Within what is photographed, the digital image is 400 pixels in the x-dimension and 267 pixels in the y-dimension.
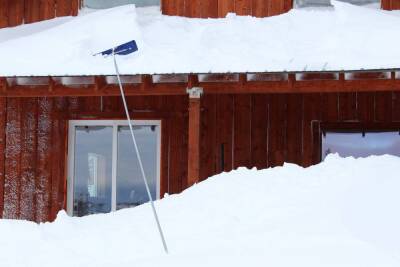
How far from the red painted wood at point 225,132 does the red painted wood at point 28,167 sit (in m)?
3.19

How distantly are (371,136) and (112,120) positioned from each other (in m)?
4.66

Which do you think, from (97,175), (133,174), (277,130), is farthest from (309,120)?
(97,175)

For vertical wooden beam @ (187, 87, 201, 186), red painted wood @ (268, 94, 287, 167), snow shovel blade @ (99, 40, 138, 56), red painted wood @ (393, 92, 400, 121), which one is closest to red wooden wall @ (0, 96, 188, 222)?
snow shovel blade @ (99, 40, 138, 56)

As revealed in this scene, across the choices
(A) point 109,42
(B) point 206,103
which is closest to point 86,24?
(A) point 109,42

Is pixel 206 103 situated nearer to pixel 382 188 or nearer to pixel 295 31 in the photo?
pixel 295 31

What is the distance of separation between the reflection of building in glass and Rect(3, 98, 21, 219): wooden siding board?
1240 mm

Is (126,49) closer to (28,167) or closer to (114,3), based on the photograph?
(114,3)

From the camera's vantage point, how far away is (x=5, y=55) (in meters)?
10.6

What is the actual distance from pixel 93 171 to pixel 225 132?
238 centimetres

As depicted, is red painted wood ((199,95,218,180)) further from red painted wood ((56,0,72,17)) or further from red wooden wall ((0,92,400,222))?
red painted wood ((56,0,72,17))

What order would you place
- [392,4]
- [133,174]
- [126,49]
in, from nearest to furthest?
1. [126,49]
2. [133,174]
3. [392,4]

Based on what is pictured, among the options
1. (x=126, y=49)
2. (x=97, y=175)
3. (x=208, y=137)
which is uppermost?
(x=126, y=49)

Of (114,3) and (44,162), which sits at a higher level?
(114,3)

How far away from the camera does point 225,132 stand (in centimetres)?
1095
